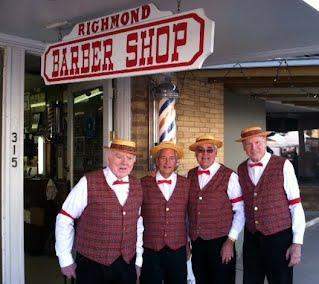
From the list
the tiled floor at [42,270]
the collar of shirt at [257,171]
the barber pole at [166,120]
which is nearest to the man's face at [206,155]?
the collar of shirt at [257,171]

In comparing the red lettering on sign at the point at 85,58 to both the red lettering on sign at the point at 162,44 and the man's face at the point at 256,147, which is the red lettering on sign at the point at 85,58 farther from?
the man's face at the point at 256,147

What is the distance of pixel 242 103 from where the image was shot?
9164 mm

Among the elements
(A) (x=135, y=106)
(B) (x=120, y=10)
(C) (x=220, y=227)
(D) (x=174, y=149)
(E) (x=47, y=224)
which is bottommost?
(E) (x=47, y=224)

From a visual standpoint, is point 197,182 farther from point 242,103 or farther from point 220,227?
point 242,103

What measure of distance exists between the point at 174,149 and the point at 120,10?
115 cm

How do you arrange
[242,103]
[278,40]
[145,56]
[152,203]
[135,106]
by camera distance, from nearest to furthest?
[145,56]
[152,203]
[278,40]
[135,106]
[242,103]

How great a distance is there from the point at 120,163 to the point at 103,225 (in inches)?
17.4

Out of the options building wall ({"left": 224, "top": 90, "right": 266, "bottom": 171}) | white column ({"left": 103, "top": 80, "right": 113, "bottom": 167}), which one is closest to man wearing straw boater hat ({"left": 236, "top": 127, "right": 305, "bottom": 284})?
white column ({"left": 103, "top": 80, "right": 113, "bottom": 167})

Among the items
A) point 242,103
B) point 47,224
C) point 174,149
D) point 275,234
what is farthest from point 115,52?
point 242,103

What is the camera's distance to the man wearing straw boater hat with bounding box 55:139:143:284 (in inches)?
126

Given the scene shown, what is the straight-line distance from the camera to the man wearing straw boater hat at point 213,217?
3.73m

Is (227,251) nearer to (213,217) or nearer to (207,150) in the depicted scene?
(213,217)

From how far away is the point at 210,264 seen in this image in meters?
3.80

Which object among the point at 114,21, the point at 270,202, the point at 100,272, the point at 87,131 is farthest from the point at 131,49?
the point at 87,131
